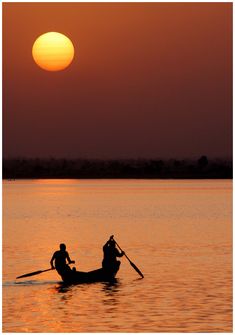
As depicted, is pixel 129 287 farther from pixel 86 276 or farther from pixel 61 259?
pixel 61 259

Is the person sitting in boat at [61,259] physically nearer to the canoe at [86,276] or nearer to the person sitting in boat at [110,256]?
the canoe at [86,276]

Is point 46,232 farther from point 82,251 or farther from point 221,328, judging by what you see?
point 221,328

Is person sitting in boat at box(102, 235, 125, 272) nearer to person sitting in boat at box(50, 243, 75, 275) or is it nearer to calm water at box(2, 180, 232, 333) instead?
calm water at box(2, 180, 232, 333)

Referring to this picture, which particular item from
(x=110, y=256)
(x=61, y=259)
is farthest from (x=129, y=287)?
(x=61, y=259)

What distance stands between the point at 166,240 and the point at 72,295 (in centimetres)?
3274

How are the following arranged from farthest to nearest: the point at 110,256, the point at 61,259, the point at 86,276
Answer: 1. the point at 110,256
2. the point at 86,276
3. the point at 61,259

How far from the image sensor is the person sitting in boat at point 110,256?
42.3m

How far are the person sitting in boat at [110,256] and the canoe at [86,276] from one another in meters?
0.20

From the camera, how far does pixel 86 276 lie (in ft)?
139

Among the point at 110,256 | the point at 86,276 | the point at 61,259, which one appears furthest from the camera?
the point at 110,256

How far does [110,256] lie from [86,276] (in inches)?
54.4

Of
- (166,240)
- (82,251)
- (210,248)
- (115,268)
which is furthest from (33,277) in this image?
(166,240)

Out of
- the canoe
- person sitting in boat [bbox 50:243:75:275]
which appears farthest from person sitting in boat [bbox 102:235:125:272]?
person sitting in boat [bbox 50:243:75:275]

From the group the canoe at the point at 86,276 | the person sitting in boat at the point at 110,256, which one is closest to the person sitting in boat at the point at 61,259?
the canoe at the point at 86,276
